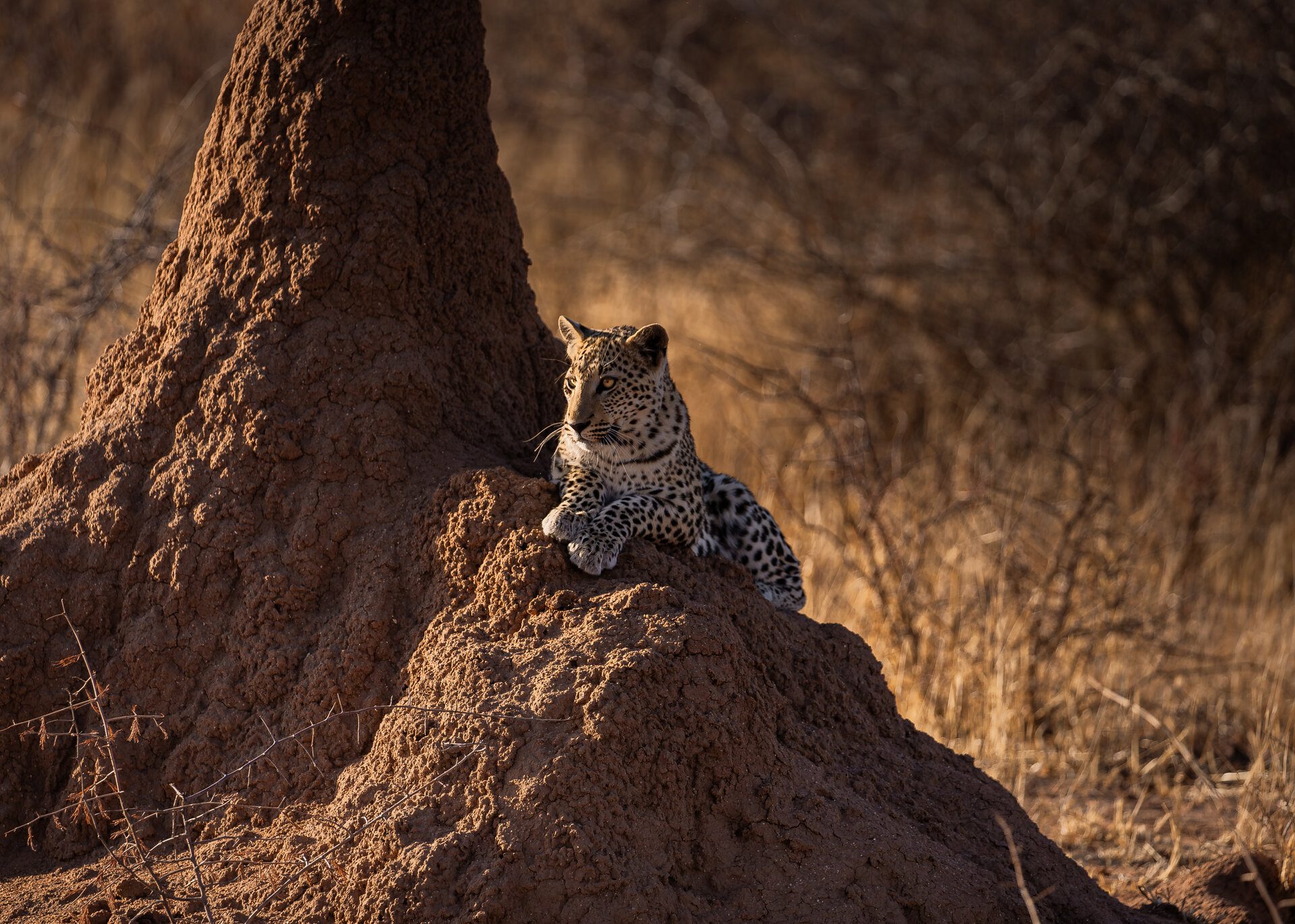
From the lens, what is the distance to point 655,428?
176 inches

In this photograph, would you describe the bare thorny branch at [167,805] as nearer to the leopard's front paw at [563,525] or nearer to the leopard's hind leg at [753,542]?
the leopard's front paw at [563,525]

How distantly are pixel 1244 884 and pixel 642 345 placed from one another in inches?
109

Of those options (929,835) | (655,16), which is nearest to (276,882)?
(929,835)

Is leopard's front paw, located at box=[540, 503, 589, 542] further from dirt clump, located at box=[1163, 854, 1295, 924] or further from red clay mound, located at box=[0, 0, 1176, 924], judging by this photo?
Result: dirt clump, located at box=[1163, 854, 1295, 924]

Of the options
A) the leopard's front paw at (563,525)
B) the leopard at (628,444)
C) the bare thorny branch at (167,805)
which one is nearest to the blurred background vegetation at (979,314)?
the leopard at (628,444)

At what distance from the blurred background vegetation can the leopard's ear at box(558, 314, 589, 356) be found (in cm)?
159

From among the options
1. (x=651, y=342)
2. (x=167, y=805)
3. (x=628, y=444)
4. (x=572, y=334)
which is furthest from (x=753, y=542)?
(x=167, y=805)

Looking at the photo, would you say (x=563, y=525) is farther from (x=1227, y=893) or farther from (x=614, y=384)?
(x=1227, y=893)

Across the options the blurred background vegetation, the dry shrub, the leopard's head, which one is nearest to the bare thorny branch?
the leopard's head

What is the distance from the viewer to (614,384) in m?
4.29

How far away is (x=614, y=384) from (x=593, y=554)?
2.95ft

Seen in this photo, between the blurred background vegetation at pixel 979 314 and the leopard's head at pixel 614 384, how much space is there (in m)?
1.60

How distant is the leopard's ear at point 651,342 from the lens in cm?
436

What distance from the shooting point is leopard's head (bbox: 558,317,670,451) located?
4168 mm
